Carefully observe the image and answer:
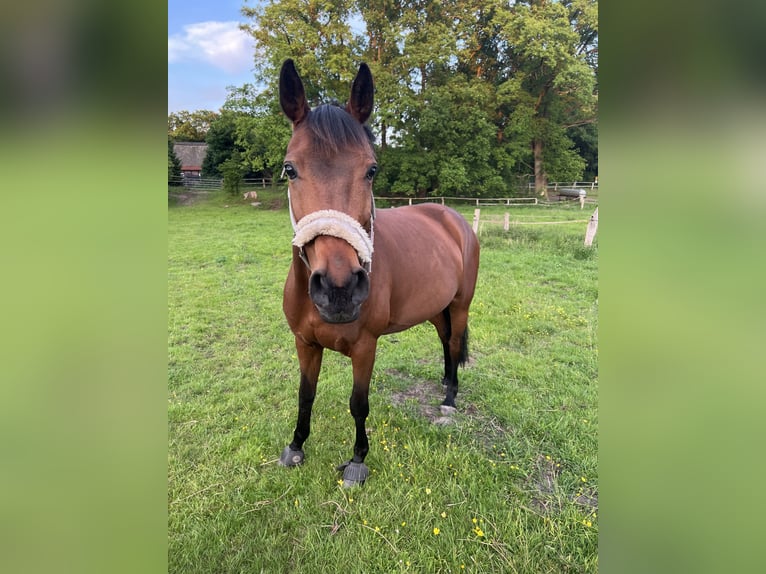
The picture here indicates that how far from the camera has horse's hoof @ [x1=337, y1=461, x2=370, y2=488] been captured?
2277 mm

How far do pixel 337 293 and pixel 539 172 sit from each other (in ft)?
48.2

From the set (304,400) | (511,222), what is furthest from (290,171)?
(511,222)

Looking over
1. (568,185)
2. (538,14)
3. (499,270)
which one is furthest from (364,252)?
(568,185)

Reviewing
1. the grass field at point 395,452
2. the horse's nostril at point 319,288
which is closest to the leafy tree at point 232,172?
the grass field at point 395,452

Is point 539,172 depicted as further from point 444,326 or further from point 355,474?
point 355,474

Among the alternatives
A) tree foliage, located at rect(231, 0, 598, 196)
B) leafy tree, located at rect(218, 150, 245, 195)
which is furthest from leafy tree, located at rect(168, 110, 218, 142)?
tree foliage, located at rect(231, 0, 598, 196)

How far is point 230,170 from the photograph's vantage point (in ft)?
28.9

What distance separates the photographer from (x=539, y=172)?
14031 millimetres

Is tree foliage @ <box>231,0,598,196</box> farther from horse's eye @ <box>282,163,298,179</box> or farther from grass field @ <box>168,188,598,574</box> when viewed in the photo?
horse's eye @ <box>282,163,298,179</box>
